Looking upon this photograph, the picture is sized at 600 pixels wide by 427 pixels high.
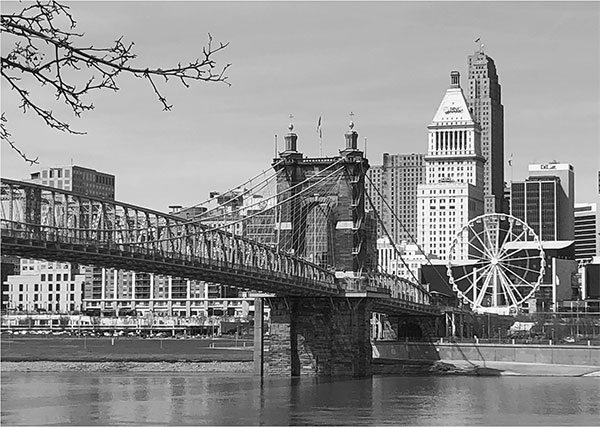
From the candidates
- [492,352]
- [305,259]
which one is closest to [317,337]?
[305,259]

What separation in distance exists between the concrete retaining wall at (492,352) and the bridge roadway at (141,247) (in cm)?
552

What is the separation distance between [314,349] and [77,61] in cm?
8872

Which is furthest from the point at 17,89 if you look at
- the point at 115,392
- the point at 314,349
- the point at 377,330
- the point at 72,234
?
the point at 377,330

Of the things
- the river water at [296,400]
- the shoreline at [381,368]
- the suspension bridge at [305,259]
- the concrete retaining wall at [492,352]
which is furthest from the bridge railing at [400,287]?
the river water at [296,400]

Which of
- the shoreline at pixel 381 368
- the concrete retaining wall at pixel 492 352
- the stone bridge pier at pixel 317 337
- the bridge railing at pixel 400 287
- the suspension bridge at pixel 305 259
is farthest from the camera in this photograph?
the bridge railing at pixel 400 287

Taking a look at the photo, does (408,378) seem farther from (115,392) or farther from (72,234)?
(72,234)

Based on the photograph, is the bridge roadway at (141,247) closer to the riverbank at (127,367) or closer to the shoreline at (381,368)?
the shoreline at (381,368)

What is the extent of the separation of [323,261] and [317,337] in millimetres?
7330

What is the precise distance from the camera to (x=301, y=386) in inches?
3484

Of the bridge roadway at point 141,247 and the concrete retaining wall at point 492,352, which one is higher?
the bridge roadway at point 141,247

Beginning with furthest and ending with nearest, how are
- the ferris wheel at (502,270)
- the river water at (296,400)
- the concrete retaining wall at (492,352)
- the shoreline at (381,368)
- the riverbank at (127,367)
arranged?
the ferris wheel at (502,270)
the riverbank at (127,367)
the concrete retaining wall at (492,352)
the shoreline at (381,368)
the river water at (296,400)

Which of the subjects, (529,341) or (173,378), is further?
(529,341)

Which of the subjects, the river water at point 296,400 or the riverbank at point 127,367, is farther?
the riverbank at point 127,367

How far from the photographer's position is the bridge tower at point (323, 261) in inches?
3944
